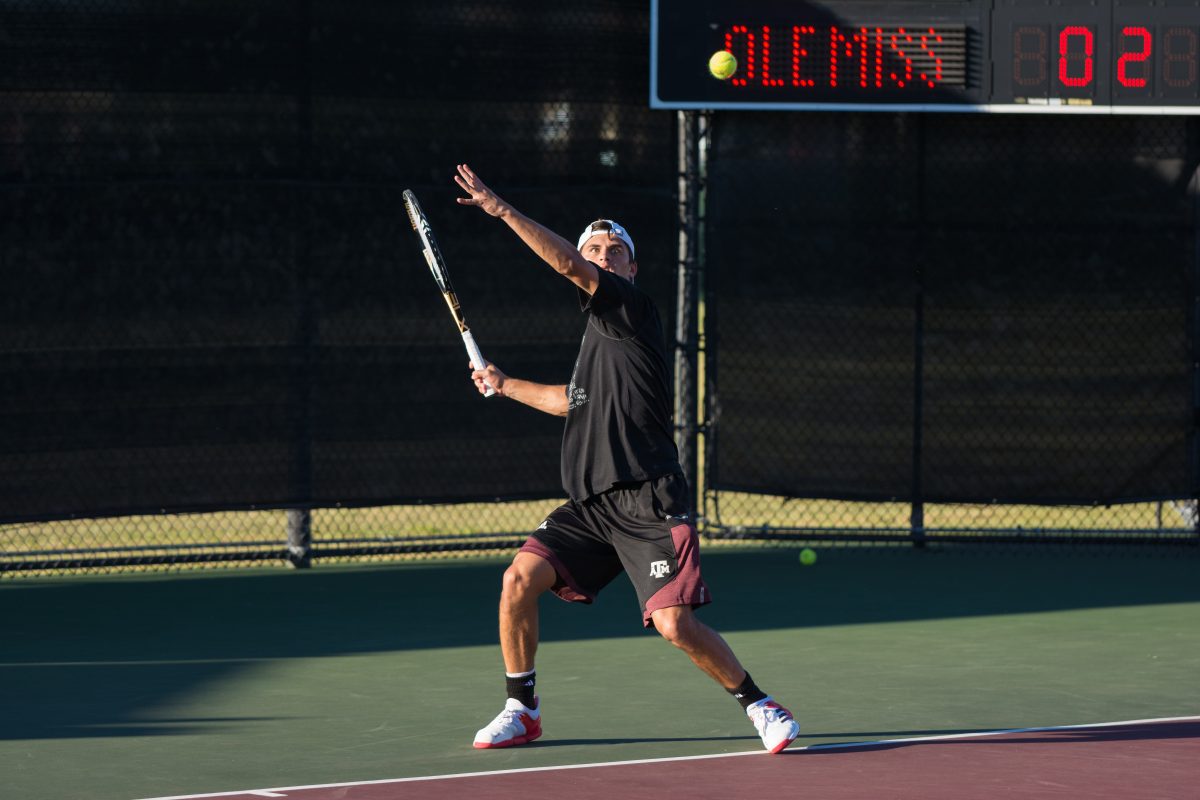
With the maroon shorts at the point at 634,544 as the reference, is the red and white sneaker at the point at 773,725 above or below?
below

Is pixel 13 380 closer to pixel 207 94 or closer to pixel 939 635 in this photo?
pixel 207 94

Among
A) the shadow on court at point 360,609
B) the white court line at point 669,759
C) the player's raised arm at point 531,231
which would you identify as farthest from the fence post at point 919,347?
the player's raised arm at point 531,231

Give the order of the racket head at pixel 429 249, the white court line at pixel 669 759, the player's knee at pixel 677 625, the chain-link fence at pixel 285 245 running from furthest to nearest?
1. the chain-link fence at pixel 285 245
2. the racket head at pixel 429 249
3. the player's knee at pixel 677 625
4. the white court line at pixel 669 759

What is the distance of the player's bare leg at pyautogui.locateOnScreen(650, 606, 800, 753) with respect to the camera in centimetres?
671

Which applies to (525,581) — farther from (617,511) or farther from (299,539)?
(299,539)

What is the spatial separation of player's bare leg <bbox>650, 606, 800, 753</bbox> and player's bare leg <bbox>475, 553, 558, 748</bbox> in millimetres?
432

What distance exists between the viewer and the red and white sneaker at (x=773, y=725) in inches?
265

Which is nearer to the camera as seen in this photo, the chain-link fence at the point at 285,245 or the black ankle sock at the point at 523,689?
the black ankle sock at the point at 523,689

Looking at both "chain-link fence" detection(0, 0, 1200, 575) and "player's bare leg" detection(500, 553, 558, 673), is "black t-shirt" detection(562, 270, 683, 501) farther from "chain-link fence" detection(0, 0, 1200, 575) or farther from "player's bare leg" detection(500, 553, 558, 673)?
"chain-link fence" detection(0, 0, 1200, 575)

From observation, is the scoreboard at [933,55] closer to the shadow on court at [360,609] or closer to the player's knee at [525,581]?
the shadow on court at [360,609]

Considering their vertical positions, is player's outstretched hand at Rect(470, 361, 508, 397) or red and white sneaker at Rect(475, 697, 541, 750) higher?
player's outstretched hand at Rect(470, 361, 508, 397)

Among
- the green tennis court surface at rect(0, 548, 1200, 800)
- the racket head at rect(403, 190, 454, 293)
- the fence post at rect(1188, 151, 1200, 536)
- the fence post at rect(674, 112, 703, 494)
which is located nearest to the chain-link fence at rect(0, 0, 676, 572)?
the fence post at rect(674, 112, 703, 494)

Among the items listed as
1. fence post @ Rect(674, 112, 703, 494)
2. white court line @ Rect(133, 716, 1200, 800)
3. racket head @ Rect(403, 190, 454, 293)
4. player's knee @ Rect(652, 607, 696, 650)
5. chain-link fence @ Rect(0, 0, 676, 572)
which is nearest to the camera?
white court line @ Rect(133, 716, 1200, 800)

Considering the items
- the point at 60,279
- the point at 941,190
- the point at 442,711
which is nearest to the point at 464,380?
the point at 60,279
